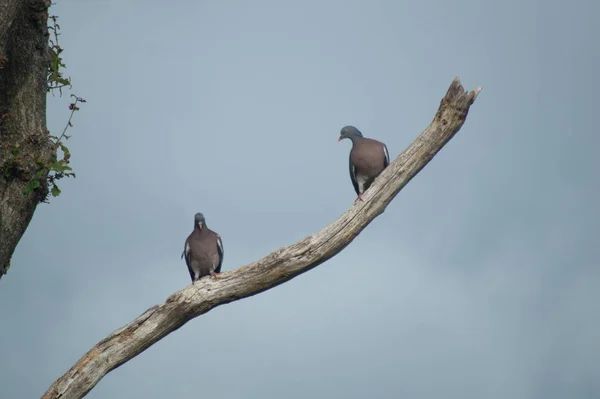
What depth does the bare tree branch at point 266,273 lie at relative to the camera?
23.0 feet

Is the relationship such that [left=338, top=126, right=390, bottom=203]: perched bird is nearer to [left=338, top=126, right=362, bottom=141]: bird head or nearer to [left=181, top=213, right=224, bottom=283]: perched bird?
[left=338, top=126, right=362, bottom=141]: bird head

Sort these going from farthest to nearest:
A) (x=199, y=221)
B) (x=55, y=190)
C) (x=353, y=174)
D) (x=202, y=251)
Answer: (x=199, y=221)
(x=202, y=251)
(x=353, y=174)
(x=55, y=190)

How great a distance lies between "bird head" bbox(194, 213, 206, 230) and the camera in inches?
469

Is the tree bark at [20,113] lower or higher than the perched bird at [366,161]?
lower

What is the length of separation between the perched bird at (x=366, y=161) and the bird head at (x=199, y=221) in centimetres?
252

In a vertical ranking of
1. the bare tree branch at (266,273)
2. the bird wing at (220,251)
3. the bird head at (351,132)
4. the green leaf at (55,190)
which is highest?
the bird head at (351,132)

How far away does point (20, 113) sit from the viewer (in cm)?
723

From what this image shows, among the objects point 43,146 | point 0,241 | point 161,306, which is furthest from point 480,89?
point 0,241

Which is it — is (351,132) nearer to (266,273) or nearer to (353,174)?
(353,174)

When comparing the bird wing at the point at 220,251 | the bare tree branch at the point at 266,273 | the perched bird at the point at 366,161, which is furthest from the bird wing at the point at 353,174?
the bare tree branch at the point at 266,273

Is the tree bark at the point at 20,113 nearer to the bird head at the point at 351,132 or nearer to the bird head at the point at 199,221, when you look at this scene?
the bird head at the point at 199,221

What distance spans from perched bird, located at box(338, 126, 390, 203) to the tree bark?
4.91m

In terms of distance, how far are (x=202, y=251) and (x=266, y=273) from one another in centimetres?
451

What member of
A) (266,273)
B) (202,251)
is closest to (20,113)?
(266,273)
